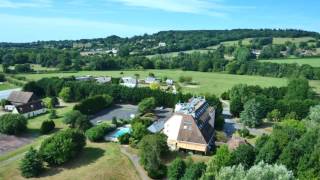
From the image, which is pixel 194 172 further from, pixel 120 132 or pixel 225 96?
pixel 225 96

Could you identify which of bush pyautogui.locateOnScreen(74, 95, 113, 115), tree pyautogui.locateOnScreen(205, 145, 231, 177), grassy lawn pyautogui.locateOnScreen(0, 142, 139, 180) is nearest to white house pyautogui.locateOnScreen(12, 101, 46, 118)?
bush pyautogui.locateOnScreen(74, 95, 113, 115)

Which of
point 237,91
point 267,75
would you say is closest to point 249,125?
point 237,91

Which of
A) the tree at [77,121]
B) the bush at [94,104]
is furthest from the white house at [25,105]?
the tree at [77,121]

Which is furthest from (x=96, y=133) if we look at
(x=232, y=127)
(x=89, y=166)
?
(x=232, y=127)

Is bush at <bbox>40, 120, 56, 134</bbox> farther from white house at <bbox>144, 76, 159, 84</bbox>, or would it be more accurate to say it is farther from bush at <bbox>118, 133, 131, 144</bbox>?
white house at <bbox>144, 76, 159, 84</bbox>

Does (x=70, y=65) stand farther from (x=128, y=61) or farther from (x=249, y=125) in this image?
(x=249, y=125)

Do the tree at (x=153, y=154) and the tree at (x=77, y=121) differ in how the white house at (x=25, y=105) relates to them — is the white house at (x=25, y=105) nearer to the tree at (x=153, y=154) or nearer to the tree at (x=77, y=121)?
the tree at (x=77, y=121)
